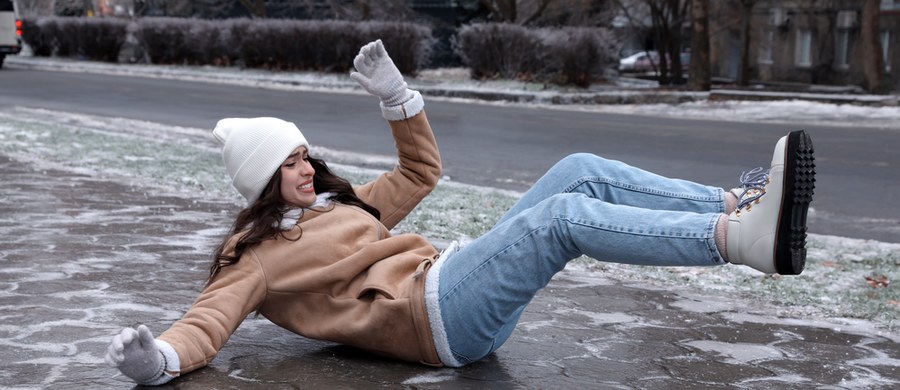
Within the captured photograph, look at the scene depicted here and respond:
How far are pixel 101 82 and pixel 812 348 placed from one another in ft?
70.0

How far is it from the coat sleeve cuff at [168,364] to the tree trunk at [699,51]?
815 inches

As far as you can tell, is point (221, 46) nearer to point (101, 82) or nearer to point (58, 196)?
point (101, 82)

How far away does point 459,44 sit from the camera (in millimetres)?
24156

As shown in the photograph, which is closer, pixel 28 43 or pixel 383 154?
pixel 383 154

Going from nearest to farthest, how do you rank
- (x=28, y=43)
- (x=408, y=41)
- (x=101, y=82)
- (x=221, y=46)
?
(x=101, y=82), (x=408, y=41), (x=221, y=46), (x=28, y=43)

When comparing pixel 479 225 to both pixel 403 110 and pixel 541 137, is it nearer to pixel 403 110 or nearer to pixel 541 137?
pixel 403 110

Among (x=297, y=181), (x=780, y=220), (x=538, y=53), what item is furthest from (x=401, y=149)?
(x=538, y=53)

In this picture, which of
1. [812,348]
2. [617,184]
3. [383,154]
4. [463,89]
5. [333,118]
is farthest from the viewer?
[463,89]

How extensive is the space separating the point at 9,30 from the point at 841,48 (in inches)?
1021

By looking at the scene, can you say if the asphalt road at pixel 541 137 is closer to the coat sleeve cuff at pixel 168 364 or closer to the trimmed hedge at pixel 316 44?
the trimmed hedge at pixel 316 44

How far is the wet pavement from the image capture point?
3.27m

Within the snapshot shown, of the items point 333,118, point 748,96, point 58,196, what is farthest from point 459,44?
point 58,196

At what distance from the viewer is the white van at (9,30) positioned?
30438 millimetres

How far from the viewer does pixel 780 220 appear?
2.88 metres
